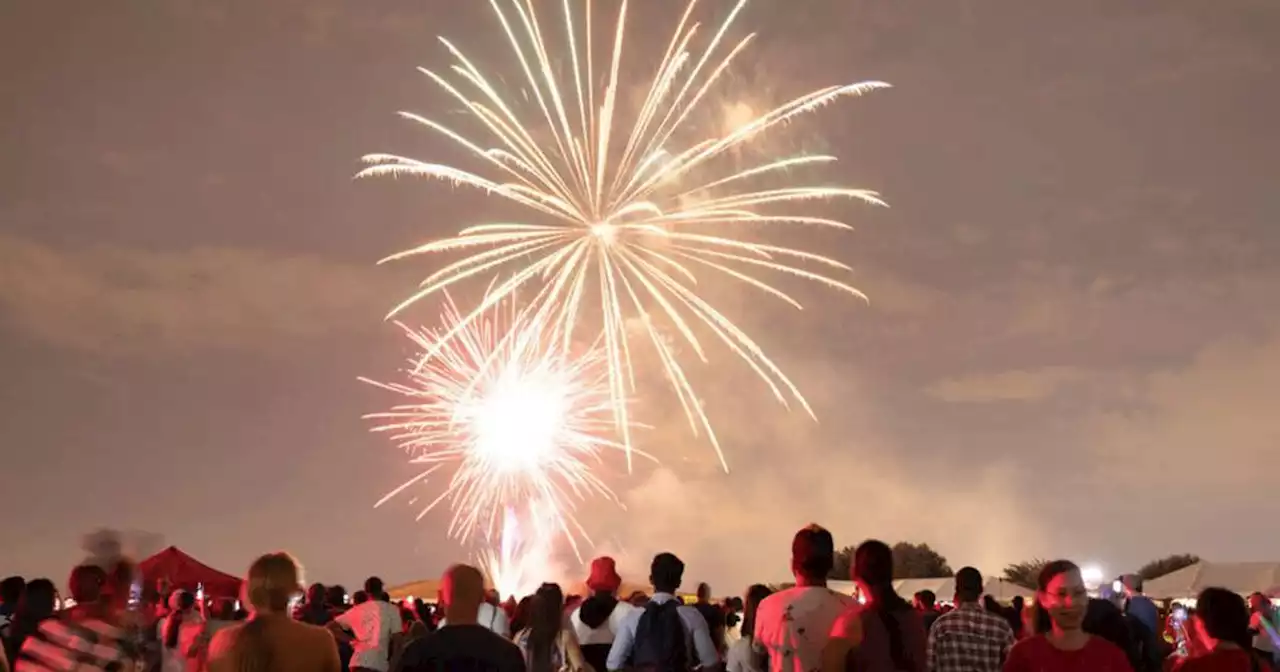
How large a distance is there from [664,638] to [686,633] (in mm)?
160

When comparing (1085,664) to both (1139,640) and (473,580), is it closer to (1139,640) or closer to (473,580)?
(473,580)

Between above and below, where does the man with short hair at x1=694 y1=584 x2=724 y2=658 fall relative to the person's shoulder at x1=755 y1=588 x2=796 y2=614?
above

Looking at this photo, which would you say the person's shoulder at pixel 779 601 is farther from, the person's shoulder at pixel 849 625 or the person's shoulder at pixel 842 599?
the person's shoulder at pixel 849 625

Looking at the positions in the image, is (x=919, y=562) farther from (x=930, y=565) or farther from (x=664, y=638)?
(x=664, y=638)

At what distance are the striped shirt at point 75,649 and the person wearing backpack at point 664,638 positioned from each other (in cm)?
348

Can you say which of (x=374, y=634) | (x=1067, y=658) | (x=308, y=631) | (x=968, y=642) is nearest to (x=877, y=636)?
(x=1067, y=658)

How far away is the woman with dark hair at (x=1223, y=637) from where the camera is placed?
628cm

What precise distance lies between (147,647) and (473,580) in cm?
318

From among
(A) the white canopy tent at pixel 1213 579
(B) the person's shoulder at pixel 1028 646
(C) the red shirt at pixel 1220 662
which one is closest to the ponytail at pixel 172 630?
(B) the person's shoulder at pixel 1028 646

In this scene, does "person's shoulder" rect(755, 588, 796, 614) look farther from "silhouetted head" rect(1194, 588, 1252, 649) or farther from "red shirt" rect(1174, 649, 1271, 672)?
"silhouetted head" rect(1194, 588, 1252, 649)

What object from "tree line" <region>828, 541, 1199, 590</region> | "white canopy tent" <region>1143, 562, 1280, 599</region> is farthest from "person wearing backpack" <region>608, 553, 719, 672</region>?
"tree line" <region>828, 541, 1199, 590</region>

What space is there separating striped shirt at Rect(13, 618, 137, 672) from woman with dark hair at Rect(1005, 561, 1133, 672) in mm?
4213

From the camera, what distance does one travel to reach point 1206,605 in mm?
6477

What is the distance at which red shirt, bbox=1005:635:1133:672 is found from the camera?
5.62m
